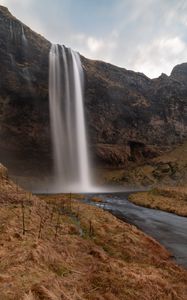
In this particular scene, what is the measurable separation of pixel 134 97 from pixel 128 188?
90.3 ft

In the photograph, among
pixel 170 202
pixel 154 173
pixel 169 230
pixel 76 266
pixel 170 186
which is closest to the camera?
pixel 76 266

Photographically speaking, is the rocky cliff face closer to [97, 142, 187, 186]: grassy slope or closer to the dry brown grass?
[97, 142, 187, 186]: grassy slope

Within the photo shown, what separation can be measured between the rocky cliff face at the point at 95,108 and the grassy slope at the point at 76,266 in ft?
184

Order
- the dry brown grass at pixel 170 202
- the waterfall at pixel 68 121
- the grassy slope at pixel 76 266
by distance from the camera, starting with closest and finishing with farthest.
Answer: the grassy slope at pixel 76 266
the dry brown grass at pixel 170 202
the waterfall at pixel 68 121

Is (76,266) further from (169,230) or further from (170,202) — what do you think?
(170,202)

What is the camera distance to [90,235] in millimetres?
17500

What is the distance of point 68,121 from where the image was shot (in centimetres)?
7412

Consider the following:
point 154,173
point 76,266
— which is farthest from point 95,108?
point 76,266

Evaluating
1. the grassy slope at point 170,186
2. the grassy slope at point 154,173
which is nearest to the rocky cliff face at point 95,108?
the grassy slope at point 154,173

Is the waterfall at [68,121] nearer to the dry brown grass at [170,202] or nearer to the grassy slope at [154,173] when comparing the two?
the grassy slope at [154,173]

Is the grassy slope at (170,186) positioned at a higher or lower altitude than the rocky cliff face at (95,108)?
lower

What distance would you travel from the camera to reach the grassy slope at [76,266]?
8.79 metres

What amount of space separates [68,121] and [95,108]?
10875mm

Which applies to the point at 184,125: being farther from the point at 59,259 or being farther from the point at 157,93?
the point at 59,259
